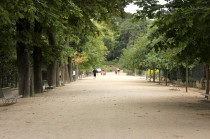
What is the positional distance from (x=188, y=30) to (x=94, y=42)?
31.5 m

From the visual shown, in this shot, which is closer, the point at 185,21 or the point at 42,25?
the point at 185,21

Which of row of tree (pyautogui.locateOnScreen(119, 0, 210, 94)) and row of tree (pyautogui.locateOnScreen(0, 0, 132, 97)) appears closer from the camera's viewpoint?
row of tree (pyautogui.locateOnScreen(119, 0, 210, 94))

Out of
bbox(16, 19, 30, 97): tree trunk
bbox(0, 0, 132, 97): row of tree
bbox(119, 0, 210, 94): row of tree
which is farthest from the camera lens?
bbox(16, 19, 30, 97): tree trunk

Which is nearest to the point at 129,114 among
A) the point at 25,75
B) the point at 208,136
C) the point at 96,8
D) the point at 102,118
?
the point at 102,118

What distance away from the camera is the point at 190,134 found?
6855 mm

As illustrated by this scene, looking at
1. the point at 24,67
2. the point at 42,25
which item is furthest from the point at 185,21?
the point at 24,67

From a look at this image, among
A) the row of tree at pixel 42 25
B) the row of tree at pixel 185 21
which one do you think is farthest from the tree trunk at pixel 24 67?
the row of tree at pixel 185 21

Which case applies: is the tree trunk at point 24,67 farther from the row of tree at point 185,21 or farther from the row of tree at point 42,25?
the row of tree at point 185,21

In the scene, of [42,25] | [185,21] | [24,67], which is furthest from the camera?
[24,67]

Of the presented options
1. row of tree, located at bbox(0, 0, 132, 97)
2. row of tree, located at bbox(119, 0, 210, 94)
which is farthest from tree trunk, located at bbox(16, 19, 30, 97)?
row of tree, located at bbox(119, 0, 210, 94)

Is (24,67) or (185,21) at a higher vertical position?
(185,21)

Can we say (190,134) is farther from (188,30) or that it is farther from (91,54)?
(91,54)

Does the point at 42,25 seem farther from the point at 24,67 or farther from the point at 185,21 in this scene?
the point at 185,21

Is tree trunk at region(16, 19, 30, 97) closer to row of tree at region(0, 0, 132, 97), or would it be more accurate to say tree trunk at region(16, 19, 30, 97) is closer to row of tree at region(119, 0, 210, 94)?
row of tree at region(0, 0, 132, 97)
